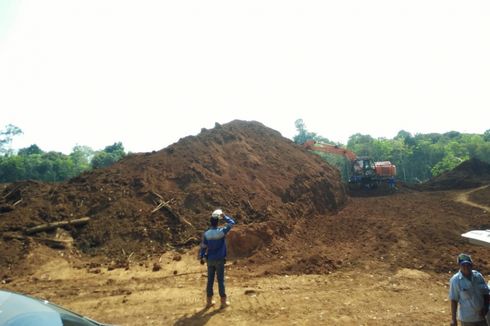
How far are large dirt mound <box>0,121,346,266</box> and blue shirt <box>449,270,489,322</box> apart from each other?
678 cm

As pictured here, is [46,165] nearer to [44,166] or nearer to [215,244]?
[44,166]

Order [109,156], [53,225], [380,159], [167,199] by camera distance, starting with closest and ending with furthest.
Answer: [53,225] → [167,199] → [109,156] → [380,159]

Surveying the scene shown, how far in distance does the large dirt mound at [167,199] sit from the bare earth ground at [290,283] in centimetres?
87

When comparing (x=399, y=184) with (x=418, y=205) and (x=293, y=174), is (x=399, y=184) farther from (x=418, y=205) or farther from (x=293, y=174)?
(x=293, y=174)

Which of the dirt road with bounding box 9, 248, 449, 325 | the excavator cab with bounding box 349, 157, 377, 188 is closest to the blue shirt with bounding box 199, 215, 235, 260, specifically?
the dirt road with bounding box 9, 248, 449, 325

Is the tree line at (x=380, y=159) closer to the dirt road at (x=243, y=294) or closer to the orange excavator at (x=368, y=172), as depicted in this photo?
the orange excavator at (x=368, y=172)

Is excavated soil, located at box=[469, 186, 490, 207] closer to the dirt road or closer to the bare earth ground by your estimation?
the bare earth ground

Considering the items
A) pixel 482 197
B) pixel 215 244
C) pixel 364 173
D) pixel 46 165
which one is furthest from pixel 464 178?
pixel 46 165

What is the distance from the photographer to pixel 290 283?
8.38 metres

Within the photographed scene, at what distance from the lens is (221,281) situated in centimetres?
693

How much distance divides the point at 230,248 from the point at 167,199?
11.8ft

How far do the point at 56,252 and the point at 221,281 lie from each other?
19.3 ft

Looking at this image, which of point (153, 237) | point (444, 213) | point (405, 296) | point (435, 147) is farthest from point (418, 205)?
point (435, 147)

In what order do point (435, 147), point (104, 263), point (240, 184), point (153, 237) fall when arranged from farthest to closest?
point (435, 147), point (240, 184), point (153, 237), point (104, 263)
